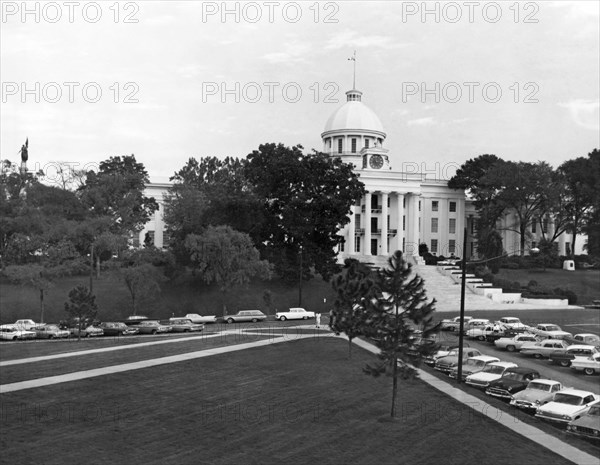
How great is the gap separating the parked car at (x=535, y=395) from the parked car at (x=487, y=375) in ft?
7.15

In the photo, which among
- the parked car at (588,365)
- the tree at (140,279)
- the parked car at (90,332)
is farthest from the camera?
the tree at (140,279)

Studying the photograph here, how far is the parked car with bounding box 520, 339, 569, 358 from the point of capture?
3634 cm

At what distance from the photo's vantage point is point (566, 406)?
22.4 meters

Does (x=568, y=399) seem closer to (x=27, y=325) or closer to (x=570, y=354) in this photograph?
(x=570, y=354)

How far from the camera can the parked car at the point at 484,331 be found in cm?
4197

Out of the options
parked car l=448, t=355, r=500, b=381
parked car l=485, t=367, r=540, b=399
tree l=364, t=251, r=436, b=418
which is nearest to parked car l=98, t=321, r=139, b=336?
parked car l=448, t=355, r=500, b=381

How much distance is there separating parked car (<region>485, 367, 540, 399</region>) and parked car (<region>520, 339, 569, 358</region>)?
31.5 feet

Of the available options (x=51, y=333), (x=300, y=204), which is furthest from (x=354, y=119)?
(x=51, y=333)

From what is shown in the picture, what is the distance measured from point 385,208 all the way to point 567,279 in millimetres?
24169

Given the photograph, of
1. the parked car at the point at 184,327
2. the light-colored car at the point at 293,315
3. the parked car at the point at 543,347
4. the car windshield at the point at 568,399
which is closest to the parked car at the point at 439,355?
the parked car at the point at 543,347

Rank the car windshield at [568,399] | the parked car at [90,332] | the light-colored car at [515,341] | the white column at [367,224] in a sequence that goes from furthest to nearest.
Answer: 1. the white column at [367,224]
2. the parked car at [90,332]
3. the light-colored car at [515,341]
4. the car windshield at [568,399]

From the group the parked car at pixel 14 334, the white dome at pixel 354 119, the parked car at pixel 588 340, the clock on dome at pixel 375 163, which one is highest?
the white dome at pixel 354 119

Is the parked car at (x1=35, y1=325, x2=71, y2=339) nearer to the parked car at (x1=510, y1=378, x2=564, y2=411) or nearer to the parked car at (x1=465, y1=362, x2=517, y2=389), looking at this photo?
the parked car at (x1=465, y1=362, x2=517, y2=389)

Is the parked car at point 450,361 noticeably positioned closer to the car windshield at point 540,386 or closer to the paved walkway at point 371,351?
the paved walkway at point 371,351
